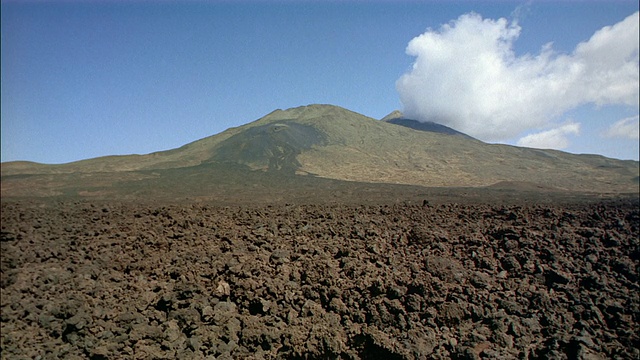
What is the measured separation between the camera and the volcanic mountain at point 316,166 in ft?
112

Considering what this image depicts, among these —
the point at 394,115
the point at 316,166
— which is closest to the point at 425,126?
the point at 394,115

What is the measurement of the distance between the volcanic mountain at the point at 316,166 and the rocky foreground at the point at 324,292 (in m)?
19.1

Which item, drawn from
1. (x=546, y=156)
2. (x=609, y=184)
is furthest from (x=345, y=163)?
(x=546, y=156)

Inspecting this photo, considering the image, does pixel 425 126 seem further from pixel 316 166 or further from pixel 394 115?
pixel 316 166

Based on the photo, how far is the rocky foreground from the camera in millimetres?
5613

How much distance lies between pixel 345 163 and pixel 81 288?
4306 centimetres

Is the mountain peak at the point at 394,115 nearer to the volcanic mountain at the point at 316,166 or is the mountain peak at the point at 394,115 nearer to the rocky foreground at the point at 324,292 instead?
the volcanic mountain at the point at 316,166

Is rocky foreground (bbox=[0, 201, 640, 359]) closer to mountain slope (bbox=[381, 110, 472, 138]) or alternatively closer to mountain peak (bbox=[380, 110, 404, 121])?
mountain slope (bbox=[381, 110, 472, 138])

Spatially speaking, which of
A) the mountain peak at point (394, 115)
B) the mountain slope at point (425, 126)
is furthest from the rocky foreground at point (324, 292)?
the mountain peak at point (394, 115)

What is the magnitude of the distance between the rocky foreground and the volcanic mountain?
19097mm

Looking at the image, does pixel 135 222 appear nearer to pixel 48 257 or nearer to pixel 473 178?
pixel 48 257

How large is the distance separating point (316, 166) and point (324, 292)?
4008cm

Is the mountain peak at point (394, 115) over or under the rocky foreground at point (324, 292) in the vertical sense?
over

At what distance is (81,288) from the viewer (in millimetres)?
7445
